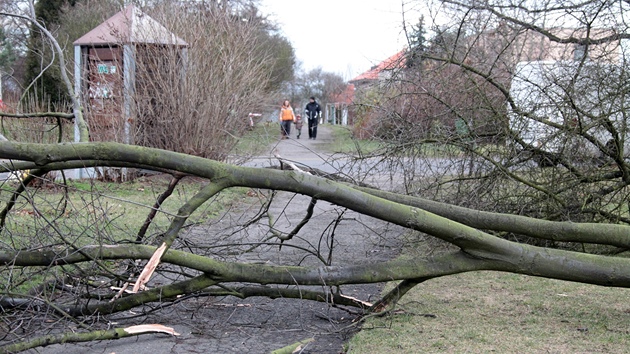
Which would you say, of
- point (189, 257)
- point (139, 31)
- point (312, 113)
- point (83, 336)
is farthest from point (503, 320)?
point (312, 113)

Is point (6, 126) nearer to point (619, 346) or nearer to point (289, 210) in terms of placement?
point (289, 210)

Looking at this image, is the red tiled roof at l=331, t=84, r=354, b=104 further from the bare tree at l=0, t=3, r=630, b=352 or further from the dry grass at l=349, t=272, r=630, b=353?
the bare tree at l=0, t=3, r=630, b=352

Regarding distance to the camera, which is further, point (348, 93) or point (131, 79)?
point (131, 79)

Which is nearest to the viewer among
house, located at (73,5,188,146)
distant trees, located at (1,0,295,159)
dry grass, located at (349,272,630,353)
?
dry grass, located at (349,272,630,353)

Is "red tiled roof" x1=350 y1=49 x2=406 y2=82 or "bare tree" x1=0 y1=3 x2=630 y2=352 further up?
"red tiled roof" x1=350 y1=49 x2=406 y2=82

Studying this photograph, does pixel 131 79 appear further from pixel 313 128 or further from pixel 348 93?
pixel 313 128

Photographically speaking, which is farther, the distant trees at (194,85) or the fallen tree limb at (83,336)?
the distant trees at (194,85)

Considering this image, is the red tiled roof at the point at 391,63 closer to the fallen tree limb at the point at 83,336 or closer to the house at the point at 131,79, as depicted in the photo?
the fallen tree limb at the point at 83,336

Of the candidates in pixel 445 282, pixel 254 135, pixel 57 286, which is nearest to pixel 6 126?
pixel 254 135

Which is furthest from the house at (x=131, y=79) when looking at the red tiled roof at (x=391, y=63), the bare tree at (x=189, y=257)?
the bare tree at (x=189, y=257)

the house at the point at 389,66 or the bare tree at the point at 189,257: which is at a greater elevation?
the house at the point at 389,66

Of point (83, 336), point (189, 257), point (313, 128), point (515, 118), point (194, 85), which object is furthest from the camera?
point (313, 128)

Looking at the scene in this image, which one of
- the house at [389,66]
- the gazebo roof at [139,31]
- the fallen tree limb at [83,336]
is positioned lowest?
the fallen tree limb at [83,336]

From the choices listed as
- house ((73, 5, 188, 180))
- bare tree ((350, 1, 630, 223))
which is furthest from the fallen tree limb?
house ((73, 5, 188, 180))
